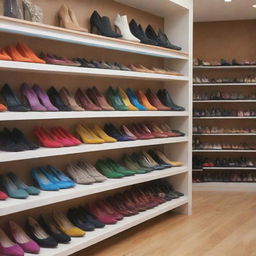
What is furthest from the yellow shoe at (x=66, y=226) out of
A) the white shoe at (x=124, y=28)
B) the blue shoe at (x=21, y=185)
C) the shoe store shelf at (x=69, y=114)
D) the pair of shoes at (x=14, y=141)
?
the white shoe at (x=124, y=28)

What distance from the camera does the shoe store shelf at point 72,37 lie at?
8.84 feet

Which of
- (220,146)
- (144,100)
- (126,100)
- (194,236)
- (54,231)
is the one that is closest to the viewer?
(54,231)

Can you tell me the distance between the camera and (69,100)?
11.2ft

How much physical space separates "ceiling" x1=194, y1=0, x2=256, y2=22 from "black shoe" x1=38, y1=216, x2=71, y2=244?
3525mm

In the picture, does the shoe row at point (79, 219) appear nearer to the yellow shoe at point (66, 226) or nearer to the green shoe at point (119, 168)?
the yellow shoe at point (66, 226)

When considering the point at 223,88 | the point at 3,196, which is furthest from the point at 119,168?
the point at 223,88

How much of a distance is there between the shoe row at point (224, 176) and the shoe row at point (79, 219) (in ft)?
5.86

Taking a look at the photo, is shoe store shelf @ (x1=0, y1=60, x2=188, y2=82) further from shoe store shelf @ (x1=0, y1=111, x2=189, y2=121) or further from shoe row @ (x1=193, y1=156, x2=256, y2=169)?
shoe row @ (x1=193, y1=156, x2=256, y2=169)

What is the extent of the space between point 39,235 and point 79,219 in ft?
1.63

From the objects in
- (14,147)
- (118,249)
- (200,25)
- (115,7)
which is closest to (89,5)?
(115,7)

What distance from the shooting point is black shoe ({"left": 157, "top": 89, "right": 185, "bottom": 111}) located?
452 cm

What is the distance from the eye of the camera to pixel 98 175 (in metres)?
3.58

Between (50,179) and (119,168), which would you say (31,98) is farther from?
(119,168)

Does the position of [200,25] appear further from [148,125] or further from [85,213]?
[85,213]
